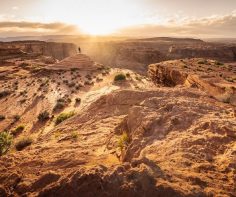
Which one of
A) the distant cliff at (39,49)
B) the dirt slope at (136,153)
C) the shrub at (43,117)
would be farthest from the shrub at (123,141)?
the distant cliff at (39,49)

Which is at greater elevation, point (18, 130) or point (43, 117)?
point (43, 117)

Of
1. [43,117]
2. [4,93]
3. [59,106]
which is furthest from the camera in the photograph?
[4,93]

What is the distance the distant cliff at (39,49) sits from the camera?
63.7m

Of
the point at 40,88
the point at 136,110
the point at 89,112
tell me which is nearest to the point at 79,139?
the point at 136,110

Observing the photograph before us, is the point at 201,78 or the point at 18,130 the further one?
the point at 18,130

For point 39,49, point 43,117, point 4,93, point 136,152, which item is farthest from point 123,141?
point 39,49

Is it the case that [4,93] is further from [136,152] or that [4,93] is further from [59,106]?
[136,152]

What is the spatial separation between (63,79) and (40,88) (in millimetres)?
5518

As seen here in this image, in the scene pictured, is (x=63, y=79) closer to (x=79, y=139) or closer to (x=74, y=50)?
(x=79, y=139)

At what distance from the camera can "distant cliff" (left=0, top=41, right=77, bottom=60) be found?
63.7 metres

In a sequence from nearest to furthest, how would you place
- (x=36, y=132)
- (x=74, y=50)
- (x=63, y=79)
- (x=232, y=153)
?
(x=232, y=153)
(x=36, y=132)
(x=63, y=79)
(x=74, y=50)

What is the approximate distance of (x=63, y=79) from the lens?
3806 cm

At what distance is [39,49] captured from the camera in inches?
3142

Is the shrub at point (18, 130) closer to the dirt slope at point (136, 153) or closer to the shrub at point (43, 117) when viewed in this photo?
the shrub at point (43, 117)
